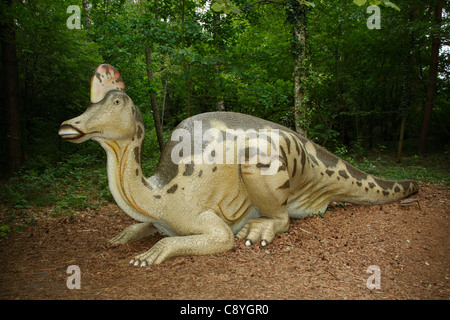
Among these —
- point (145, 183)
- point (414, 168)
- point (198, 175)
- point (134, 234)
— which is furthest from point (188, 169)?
point (414, 168)

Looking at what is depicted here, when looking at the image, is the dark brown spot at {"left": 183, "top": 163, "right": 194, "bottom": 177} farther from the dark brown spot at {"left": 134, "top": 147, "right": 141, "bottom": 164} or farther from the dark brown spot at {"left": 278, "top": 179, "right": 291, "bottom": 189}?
the dark brown spot at {"left": 278, "top": 179, "right": 291, "bottom": 189}

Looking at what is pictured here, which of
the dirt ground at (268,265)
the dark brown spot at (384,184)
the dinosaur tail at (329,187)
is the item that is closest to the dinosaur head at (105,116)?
the dirt ground at (268,265)

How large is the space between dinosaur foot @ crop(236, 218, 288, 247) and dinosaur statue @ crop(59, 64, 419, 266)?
10mm

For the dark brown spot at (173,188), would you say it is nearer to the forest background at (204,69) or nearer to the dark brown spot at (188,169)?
the dark brown spot at (188,169)

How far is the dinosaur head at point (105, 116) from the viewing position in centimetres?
246

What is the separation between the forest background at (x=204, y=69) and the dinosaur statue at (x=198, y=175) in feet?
4.45

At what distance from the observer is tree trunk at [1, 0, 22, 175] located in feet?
23.5

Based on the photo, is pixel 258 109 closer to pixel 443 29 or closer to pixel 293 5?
pixel 293 5

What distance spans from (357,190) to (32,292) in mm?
3775

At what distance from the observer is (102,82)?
104 inches

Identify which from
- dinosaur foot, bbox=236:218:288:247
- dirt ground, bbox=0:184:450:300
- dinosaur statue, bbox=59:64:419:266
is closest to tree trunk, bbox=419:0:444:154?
dirt ground, bbox=0:184:450:300

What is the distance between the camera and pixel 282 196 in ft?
11.0
